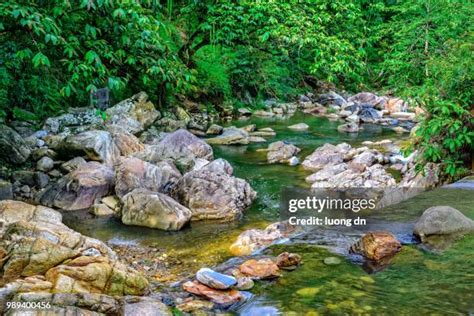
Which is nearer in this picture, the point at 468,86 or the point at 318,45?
the point at 468,86

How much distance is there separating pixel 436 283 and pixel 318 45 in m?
Result: 8.22

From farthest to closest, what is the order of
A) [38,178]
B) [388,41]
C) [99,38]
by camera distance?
[388,41] < [38,178] < [99,38]

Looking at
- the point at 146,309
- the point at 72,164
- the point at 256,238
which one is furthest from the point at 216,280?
the point at 72,164

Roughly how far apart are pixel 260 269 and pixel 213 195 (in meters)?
2.71

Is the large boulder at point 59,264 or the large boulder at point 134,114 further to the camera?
the large boulder at point 134,114

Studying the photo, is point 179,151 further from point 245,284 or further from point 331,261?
point 245,284

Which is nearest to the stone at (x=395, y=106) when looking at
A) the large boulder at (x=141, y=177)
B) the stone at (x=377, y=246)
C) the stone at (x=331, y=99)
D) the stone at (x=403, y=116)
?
the stone at (x=403, y=116)

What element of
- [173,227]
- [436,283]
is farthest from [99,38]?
[436,283]

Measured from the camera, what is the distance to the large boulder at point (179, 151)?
30.5 feet

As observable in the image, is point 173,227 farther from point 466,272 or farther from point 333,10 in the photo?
point 333,10

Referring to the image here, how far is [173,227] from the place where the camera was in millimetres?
6586

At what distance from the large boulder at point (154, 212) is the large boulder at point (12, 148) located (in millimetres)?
2667

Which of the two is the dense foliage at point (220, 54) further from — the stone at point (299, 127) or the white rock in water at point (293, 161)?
the white rock in water at point (293, 161)

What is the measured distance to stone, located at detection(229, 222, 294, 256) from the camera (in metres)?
5.74
